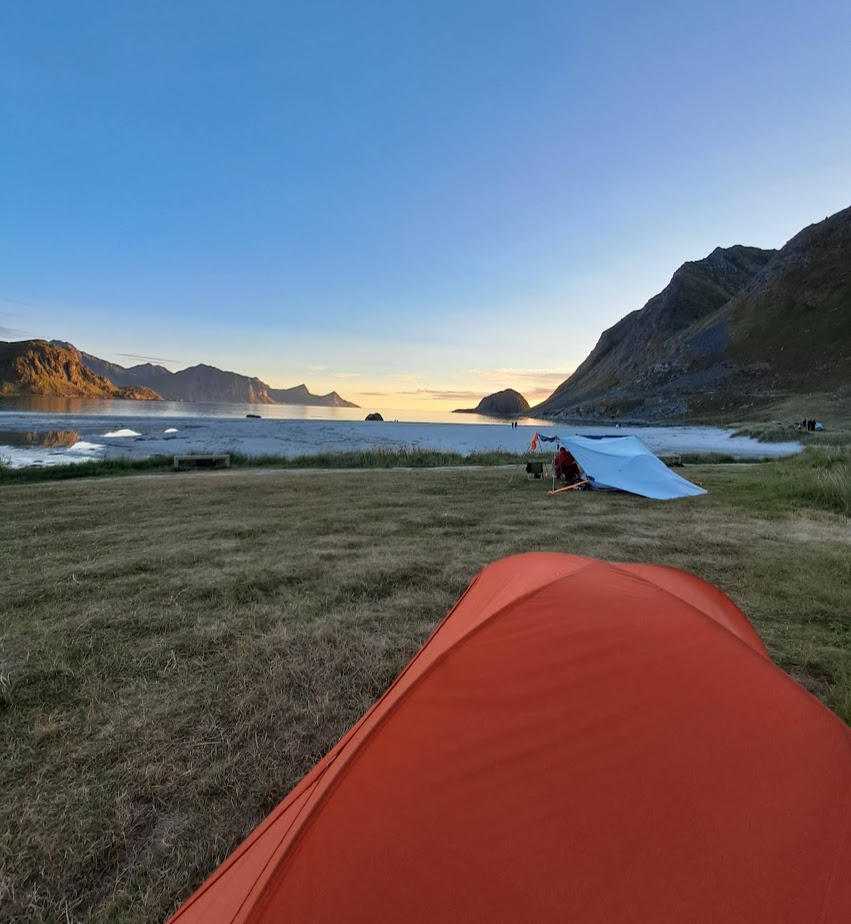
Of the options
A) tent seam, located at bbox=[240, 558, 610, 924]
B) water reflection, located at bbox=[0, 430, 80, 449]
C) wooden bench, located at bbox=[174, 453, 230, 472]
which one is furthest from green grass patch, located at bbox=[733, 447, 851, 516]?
water reflection, located at bbox=[0, 430, 80, 449]

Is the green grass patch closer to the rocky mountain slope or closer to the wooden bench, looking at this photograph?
the wooden bench

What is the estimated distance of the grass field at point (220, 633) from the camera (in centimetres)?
256

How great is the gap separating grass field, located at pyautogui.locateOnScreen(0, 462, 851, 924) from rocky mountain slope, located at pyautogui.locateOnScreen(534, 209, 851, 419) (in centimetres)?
10698

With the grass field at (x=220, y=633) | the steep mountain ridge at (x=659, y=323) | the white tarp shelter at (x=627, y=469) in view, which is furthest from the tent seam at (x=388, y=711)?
the steep mountain ridge at (x=659, y=323)

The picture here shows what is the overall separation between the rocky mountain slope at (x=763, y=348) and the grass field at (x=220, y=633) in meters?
107

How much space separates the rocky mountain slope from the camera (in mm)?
102000

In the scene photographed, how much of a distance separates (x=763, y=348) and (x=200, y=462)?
5230 inches

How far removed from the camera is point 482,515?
1041 cm

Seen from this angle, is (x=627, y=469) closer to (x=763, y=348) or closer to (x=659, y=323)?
(x=763, y=348)

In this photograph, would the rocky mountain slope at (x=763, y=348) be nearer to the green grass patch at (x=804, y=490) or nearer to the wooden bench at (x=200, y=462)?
the green grass patch at (x=804, y=490)

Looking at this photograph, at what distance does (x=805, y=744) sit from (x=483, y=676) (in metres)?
1.24

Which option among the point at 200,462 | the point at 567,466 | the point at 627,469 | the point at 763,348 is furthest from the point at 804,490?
the point at 763,348

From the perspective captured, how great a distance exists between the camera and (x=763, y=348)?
114 metres

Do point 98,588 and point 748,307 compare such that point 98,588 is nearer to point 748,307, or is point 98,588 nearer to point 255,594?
point 255,594
